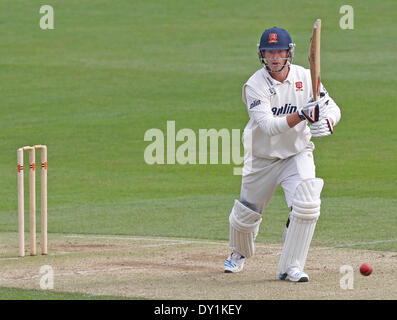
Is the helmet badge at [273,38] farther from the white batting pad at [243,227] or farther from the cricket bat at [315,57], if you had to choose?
the white batting pad at [243,227]

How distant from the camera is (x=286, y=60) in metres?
8.40

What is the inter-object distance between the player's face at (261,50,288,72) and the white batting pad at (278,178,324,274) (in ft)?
3.30

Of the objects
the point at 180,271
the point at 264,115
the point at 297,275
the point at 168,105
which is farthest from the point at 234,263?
the point at 168,105

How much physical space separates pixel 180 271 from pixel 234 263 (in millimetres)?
481

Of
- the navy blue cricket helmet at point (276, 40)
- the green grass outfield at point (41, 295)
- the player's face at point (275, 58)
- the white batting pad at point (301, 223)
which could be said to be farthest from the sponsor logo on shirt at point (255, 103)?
the green grass outfield at point (41, 295)

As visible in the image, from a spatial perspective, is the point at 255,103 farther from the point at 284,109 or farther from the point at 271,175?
the point at 271,175

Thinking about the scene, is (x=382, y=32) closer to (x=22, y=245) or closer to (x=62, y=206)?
(x=62, y=206)

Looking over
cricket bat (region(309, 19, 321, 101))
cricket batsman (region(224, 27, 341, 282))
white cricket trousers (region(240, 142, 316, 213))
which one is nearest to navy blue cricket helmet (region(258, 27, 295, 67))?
cricket batsman (region(224, 27, 341, 282))

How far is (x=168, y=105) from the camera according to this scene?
72.0 feet

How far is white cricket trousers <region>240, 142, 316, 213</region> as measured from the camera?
8242 mm

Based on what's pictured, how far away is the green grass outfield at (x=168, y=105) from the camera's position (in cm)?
1253

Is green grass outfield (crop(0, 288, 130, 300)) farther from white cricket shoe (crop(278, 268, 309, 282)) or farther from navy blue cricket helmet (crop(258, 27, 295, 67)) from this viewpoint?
navy blue cricket helmet (crop(258, 27, 295, 67))

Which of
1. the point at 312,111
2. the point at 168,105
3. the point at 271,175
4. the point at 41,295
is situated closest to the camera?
the point at 41,295

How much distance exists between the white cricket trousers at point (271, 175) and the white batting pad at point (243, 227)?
3.3 inches
